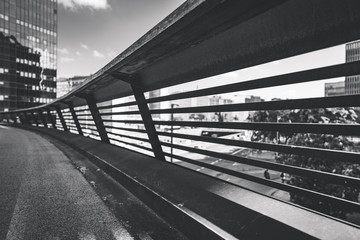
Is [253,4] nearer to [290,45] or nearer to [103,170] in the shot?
[290,45]

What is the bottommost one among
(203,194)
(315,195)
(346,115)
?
(203,194)

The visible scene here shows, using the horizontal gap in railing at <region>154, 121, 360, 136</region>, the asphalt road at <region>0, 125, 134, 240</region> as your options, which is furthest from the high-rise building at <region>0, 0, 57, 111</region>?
the horizontal gap in railing at <region>154, 121, 360, 136</region>

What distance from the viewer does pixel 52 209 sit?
8.57 feet

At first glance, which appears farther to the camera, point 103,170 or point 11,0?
point 11,0

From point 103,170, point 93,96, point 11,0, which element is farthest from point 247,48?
point 11,0

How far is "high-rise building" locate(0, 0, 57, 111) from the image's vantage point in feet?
201

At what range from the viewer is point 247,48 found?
217cm

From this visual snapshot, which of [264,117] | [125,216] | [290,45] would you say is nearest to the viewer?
[290,45]

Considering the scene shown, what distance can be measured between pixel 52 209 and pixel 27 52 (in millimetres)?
83975

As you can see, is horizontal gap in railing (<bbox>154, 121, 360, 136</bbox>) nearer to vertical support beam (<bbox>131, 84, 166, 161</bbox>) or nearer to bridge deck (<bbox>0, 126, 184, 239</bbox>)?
bridge deck (<bbox>0, 126, 184, 239</bbox>)

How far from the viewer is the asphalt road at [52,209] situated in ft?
6.85

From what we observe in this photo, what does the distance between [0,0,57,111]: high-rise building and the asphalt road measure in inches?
2961

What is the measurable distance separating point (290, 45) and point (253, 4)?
0.50m

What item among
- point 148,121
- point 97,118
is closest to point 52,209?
point 148,121
